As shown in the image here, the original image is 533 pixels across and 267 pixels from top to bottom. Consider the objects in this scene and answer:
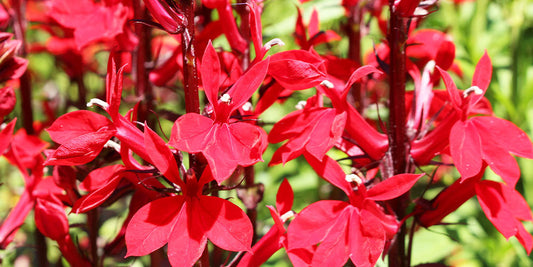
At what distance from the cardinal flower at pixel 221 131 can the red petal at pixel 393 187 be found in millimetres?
160

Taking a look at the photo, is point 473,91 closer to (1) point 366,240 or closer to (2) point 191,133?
(1) point 366,240

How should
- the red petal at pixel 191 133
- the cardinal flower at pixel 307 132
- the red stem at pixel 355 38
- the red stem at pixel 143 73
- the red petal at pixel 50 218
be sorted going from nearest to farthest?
the red petal at pixel 191 133 → the cardinal flower at pixel 307 132 → the red petal at pixel 50 218 → the red stem at pixel 143 73 → the red stem at pixel 355 38

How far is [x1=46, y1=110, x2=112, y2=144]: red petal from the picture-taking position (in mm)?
656

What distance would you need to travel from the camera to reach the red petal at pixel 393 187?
65 centimetres

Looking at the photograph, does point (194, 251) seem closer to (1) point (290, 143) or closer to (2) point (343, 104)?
(1) point (290, 143)

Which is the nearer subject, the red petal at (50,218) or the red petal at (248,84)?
the red petal at (248,84)

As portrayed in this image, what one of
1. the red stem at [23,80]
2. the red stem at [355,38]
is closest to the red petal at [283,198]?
the red stem at [355,38]

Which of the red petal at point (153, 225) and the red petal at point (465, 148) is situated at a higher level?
the red petal at point (465, 148)

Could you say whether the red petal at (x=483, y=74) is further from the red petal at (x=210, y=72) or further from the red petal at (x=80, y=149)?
the red petal at (x=80, y=149)

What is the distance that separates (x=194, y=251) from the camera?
61 centimetres

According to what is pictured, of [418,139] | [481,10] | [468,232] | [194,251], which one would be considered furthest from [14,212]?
[481,10]

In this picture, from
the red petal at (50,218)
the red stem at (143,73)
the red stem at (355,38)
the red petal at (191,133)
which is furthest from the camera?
the red stem at (355,38)

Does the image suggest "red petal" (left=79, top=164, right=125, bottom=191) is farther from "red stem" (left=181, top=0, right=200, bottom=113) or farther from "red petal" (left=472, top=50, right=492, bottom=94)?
"red petal" (left=472, top=50, right=492, bottom=94)

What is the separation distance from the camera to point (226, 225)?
0.63 metres
